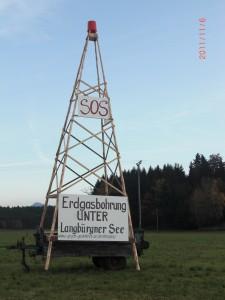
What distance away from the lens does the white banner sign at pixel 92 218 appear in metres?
15.8

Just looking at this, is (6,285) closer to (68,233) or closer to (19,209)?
(68,233)

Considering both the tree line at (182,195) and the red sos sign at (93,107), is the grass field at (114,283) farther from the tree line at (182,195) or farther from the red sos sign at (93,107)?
the tree line at (182,195)

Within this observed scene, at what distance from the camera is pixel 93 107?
17031 mm

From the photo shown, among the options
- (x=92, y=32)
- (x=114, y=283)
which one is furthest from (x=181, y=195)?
(x=114, y=283)

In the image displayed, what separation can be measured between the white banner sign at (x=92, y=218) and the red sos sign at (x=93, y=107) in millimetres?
2672

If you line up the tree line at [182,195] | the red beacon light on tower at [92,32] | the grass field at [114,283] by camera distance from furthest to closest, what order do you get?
the tree line at [182,195], the red beacon light on tower at [92,32], the grass field at [114,283]

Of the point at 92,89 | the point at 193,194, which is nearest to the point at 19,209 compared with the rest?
the point at 193,194

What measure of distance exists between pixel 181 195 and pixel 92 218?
314 ft

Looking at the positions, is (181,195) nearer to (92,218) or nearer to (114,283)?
(92,218)

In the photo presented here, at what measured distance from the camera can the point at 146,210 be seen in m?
115

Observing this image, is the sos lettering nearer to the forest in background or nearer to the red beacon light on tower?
the red beacon light on tower

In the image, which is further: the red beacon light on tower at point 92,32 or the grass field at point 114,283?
the red beacon light on tower at point 92,32

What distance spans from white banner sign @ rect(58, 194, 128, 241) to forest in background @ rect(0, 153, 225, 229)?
84.4m

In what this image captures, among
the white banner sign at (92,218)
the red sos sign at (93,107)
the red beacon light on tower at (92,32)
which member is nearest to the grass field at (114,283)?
the white banner sign at (92,218)
